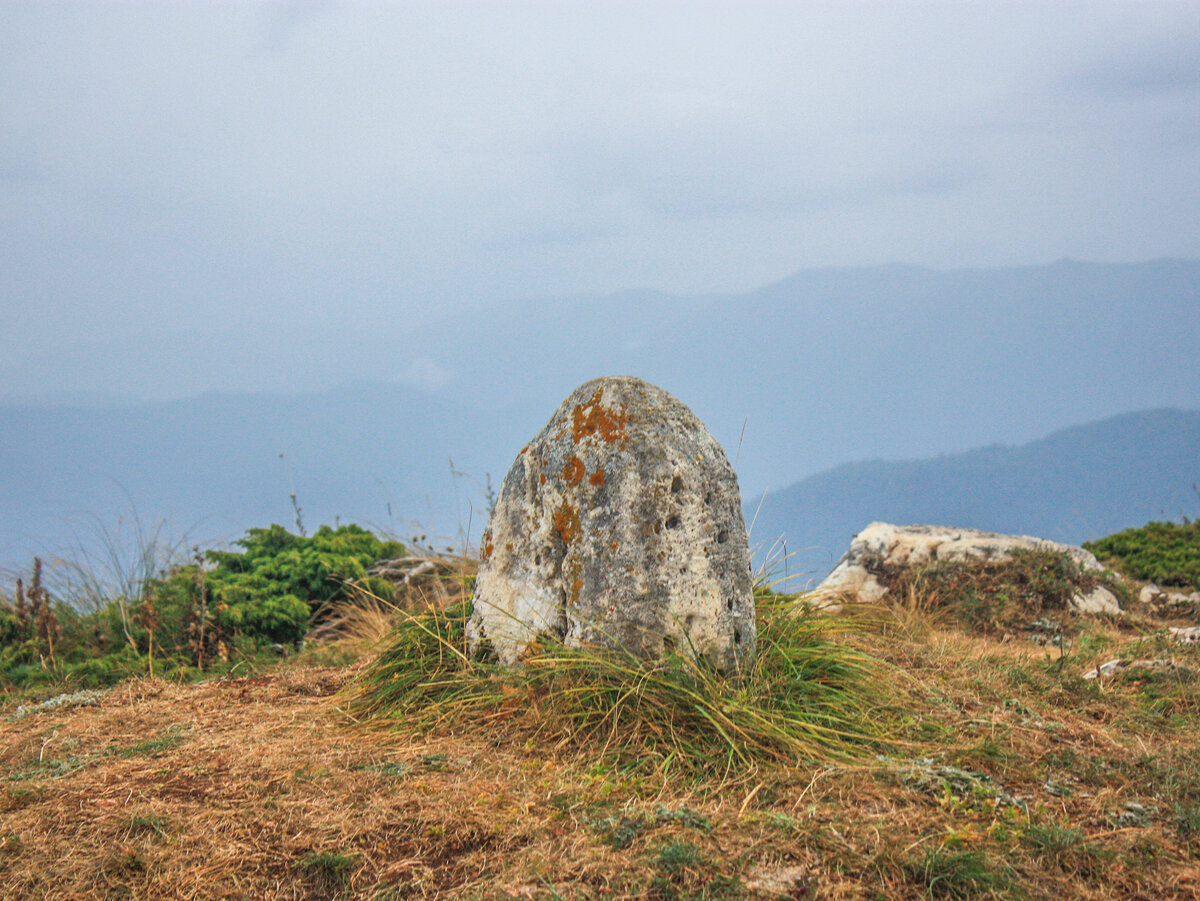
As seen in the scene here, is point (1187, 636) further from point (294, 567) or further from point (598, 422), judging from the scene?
point (294, 567)

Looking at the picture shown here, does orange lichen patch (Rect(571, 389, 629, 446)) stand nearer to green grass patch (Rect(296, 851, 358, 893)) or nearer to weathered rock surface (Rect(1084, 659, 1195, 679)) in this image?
green grass patch (Rect(296, 851, 358, 893))

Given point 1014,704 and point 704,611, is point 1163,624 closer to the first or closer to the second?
point 1014,704

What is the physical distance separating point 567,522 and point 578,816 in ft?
6.09

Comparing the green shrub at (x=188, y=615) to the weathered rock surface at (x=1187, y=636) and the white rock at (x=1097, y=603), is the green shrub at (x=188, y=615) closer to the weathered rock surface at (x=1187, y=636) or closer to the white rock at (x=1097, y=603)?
the weathered rock surface at (x=1187, y=636)

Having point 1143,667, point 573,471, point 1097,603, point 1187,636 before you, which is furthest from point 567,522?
point 1097,603

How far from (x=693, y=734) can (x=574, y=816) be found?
1.00 meters

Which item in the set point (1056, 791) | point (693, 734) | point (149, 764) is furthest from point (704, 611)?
point (149, 764)

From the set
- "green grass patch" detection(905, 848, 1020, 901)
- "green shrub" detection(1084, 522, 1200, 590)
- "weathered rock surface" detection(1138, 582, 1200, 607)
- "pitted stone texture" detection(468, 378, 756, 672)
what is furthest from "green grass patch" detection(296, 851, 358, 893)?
"green shrub" detection(1084, 522, 1200, 590)

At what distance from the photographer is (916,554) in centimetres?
1134

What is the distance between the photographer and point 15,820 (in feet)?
14.3

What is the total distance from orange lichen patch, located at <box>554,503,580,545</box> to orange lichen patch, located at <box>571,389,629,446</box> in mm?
438

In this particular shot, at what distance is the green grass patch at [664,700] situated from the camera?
480 centimetres

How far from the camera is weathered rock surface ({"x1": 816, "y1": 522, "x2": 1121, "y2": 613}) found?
10789 mm

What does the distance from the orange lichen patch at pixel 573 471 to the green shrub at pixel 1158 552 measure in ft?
35.4
